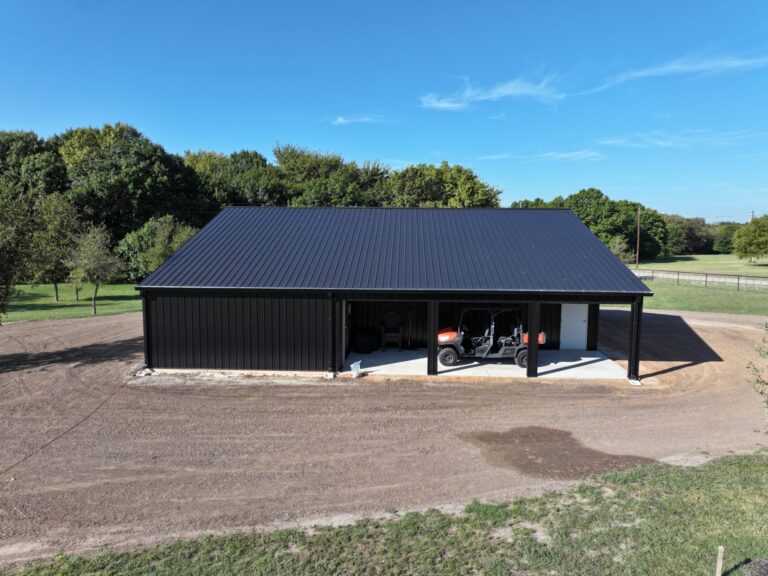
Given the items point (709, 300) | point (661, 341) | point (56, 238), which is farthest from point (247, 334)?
point (709, 300)

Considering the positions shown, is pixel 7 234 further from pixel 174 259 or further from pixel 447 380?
pixel 447 380

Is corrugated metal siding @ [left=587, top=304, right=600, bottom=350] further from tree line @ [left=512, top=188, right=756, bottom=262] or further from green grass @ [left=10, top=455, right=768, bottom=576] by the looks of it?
tree line @ [left=512, top=188, right=756, bottom=262]

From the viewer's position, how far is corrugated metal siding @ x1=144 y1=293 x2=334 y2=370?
13.8m

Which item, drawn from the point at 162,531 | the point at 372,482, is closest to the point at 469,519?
the point at 372,482

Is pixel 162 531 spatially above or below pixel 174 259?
below

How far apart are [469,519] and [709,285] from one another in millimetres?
39320

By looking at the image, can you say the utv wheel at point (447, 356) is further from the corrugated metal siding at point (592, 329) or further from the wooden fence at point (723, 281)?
the wooden fence at point (723, 281)

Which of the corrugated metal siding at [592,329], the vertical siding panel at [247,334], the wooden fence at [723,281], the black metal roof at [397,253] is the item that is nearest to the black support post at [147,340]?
the black metal roof at [397,253]

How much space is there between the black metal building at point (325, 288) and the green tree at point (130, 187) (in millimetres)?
28926

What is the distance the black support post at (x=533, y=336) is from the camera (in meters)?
13.4

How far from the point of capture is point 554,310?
17062mm

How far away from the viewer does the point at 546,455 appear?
8625 millimetres

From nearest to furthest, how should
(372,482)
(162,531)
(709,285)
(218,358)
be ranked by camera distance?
(162,531) → (372,482) → (218,358) → (709,285)

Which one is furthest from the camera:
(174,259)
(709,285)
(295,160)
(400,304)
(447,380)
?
(295,160)
